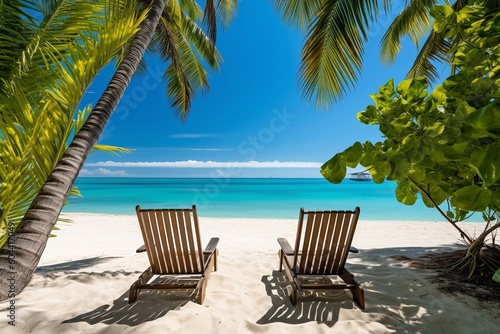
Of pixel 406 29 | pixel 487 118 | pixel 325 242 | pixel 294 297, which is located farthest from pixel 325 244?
pixel 406 29

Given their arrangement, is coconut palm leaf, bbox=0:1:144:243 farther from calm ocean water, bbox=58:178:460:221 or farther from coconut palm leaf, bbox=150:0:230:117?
coconut palm leaf, bbox=150:0:230:117

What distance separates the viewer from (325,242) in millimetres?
2633

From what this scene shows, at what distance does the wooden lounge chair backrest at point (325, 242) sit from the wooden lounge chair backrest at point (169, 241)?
107 centimetres

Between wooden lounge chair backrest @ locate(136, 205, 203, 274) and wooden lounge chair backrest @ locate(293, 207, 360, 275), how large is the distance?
1.07 m

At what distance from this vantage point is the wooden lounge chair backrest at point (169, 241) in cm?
251

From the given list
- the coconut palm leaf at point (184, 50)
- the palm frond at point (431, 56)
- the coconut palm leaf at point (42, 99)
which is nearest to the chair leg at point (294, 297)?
the coconut palm leaf at point (42, 99)

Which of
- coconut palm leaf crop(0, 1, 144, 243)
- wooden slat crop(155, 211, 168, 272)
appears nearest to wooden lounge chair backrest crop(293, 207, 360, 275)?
wooden slat crop(155, 211, 168, 272)

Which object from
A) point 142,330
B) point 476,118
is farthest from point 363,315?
point 476,118

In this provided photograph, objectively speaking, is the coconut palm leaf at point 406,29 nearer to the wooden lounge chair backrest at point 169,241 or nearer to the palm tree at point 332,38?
the palm tree at point 332,38

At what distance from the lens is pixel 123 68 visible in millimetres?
3178

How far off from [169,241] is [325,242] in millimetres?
1590

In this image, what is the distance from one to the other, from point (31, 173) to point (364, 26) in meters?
4.60

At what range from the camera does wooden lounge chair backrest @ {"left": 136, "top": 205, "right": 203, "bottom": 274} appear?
2.51 meters

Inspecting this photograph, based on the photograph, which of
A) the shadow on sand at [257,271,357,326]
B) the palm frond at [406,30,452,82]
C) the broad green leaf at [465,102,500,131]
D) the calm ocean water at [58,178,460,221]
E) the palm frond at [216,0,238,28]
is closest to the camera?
the broad green leaf at [465,102,500,131]
